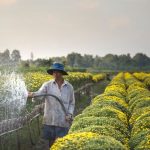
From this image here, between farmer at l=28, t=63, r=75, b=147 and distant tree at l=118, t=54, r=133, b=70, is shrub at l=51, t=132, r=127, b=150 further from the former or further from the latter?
distant tree at l=118, t=54, r=133, b=70

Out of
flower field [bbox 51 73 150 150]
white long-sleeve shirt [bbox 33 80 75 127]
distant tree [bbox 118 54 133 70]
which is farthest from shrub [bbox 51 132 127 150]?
distant tree [bbox 118 54 133 70]

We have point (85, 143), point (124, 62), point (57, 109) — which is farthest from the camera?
point (124, 62)

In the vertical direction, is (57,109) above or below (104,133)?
above

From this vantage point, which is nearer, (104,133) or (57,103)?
(104,133)

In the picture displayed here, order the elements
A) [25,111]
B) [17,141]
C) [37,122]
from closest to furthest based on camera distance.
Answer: [17,141] → [25,111] → [37,122]

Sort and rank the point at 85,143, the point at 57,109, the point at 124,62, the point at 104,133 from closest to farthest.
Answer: the point at 85,143 < the point at 104,133 < the point at 57,109 < the point at 124,62

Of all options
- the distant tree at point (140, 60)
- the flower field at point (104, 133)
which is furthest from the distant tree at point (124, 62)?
the flower field at point (104, 133)

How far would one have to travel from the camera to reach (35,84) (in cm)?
2036

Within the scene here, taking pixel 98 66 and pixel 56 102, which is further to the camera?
pixel 98 66

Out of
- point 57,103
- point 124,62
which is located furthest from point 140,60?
point 57,103

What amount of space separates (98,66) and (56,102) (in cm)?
16858

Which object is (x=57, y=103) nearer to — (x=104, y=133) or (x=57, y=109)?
(x=57, y=109)

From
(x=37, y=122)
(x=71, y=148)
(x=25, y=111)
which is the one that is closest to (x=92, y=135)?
(x=71, y=148)

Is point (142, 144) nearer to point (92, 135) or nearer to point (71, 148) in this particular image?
point (92, 135)
